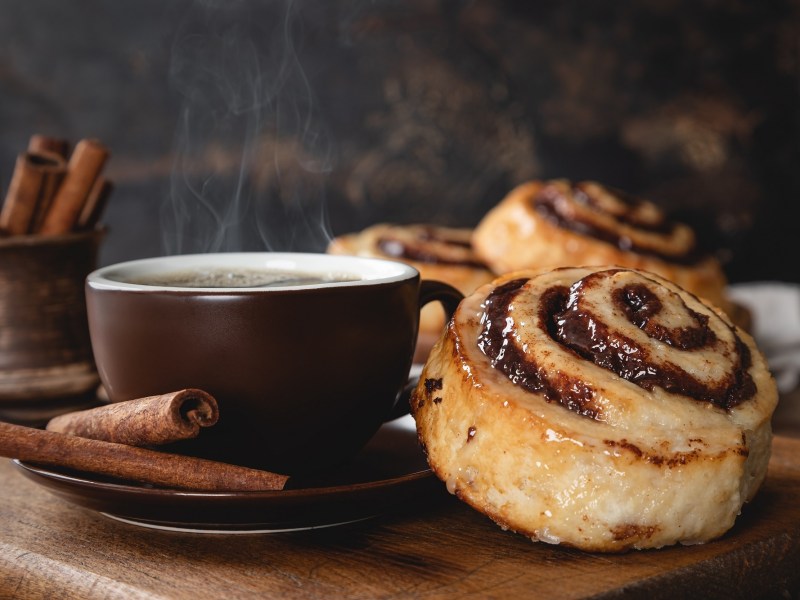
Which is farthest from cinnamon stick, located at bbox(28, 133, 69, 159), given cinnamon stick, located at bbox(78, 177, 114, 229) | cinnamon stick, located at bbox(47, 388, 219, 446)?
cinnamon stick, located at bbox(47, 388, 219, 446)

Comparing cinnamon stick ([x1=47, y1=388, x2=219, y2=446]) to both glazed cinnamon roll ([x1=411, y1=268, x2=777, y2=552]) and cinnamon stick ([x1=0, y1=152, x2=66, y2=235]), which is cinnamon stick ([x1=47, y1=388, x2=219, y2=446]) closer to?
glazed cinnamon roll ([x1=411, y1=268, x2=777, y2=552])

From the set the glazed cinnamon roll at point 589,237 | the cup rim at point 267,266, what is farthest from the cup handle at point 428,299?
the glazed cinnamon roll at point 589,237

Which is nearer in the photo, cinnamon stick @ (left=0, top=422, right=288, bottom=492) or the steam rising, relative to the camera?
cinnamon stick @ (left=0, top=422, right=288, bottom=492)

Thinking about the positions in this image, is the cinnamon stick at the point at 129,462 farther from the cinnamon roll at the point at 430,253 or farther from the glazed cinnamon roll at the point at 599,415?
the cinnamon roll at the point at 430,253

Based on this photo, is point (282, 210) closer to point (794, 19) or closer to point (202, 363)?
point (794, 19)

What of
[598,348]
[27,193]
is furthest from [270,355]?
[27,193]

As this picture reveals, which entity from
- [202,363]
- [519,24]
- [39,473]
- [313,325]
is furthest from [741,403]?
[519,24]

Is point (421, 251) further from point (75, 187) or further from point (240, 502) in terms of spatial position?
point (240, 502)
